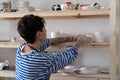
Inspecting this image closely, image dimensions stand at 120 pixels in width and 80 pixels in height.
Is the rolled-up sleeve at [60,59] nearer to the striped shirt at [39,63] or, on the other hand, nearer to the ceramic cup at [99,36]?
the striped shirt at [39,63]

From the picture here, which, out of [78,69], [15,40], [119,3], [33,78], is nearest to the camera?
[33,78]

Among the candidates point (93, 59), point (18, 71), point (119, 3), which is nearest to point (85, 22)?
point (93, 59)

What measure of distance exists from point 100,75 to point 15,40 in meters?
0.81

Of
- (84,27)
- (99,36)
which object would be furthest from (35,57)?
(84,27)

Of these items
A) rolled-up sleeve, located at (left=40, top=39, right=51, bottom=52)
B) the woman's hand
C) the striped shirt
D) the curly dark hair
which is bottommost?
the striped shirt

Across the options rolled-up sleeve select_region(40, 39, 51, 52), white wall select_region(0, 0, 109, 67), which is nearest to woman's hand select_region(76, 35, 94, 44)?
rolled-up sleeve select_region(40, 39, 51, 52)

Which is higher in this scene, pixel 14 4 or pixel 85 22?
pixel 14 4

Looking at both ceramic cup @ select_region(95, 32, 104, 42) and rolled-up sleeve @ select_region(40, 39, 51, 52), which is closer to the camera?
rolled-up sleeve @ select_region(40, 39, 51, 52)

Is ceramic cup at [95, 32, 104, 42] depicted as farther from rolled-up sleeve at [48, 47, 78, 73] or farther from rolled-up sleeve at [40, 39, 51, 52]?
rolled-up sleeve at [48, 47, 78, 73]

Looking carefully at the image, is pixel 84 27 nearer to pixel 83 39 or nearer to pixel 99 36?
pixel 99 36

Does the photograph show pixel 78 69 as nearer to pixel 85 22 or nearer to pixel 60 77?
pixel 60 77

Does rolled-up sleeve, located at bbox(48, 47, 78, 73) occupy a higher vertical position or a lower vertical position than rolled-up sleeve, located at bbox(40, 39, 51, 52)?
lower

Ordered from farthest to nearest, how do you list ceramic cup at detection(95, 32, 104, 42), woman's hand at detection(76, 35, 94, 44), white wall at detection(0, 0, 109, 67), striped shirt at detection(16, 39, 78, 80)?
1. white wall at detection(0, 0, 109, 67)
2. ceramic cup at detection(95, 32, 104, 42)
3. woman's hand at detection(76, 35, 94, 44)
4. striped shirt at detection(16, 39, 78, 80)

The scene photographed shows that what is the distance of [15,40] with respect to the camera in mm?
2100
